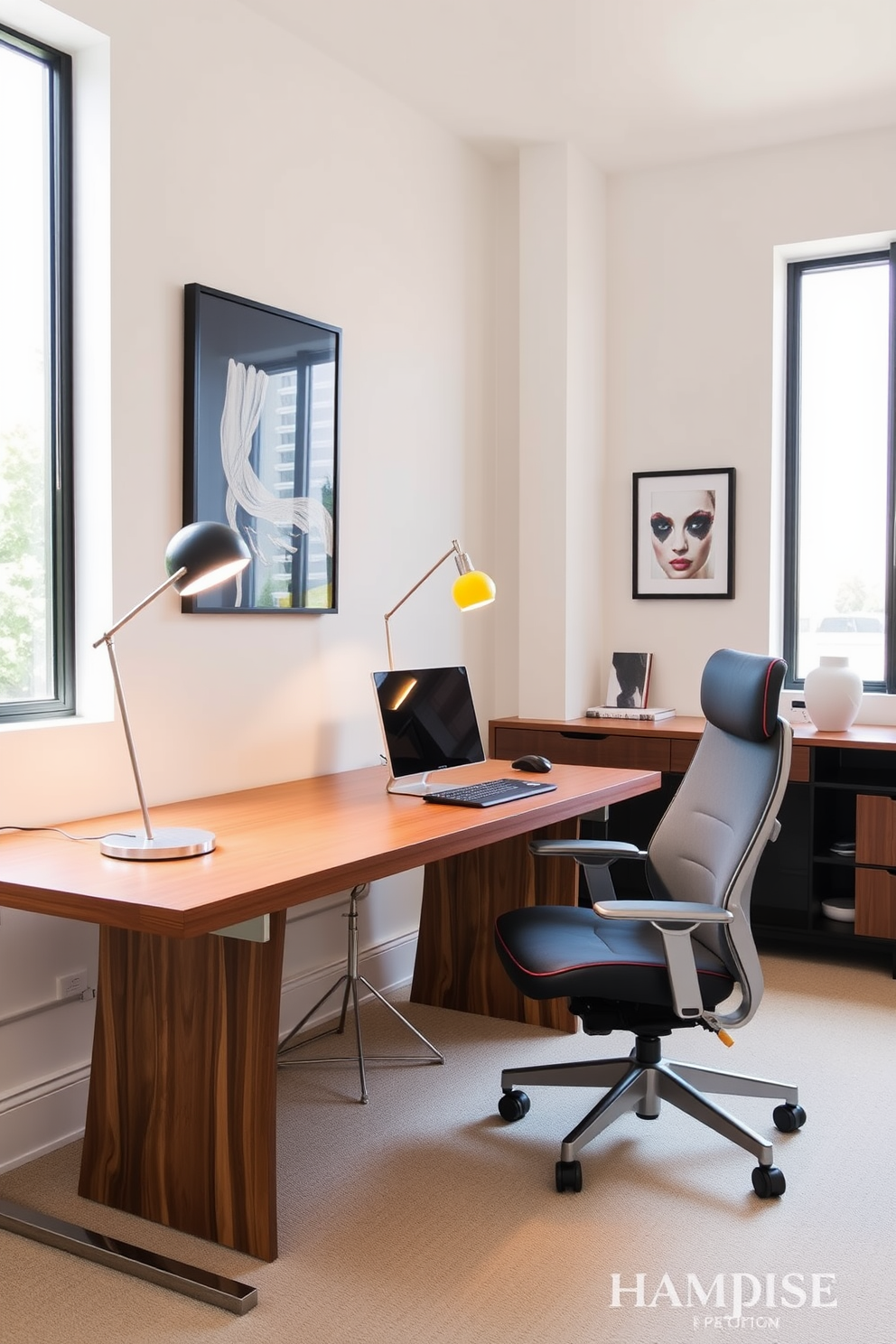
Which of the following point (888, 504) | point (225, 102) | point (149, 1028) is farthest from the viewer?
point (888, 504)

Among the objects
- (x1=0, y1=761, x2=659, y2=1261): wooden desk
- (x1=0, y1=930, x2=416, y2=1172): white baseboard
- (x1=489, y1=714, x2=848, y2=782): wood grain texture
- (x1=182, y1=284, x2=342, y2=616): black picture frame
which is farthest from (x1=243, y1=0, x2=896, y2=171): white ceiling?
(x1=0, y1=930, x2=416, y2=1172): white baseboard

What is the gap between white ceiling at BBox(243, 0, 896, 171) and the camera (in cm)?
330

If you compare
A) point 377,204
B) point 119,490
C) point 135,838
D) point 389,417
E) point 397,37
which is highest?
point 397,37

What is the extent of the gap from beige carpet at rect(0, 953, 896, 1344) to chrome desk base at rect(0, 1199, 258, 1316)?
0.07 ft

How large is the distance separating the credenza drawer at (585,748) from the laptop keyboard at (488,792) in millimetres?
961

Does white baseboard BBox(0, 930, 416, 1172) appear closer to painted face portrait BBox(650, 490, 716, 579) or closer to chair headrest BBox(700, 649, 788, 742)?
chair headrest BBox(700, 649, 788, 742)

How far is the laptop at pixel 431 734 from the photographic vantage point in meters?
3.02

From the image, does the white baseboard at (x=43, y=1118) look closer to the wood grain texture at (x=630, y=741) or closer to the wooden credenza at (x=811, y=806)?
the wooden credenza at (x=811, y=806)

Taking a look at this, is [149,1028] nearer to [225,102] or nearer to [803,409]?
[225,102]

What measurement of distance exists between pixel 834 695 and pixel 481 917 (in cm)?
147

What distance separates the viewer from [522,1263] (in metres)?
2.13

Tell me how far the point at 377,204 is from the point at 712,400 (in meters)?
1.50

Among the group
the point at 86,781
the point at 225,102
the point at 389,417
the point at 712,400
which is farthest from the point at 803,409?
the point at 86,781

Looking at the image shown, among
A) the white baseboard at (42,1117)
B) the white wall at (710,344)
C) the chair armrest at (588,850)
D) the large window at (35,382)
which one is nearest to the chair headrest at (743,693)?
the chair armrest at (588,850)
